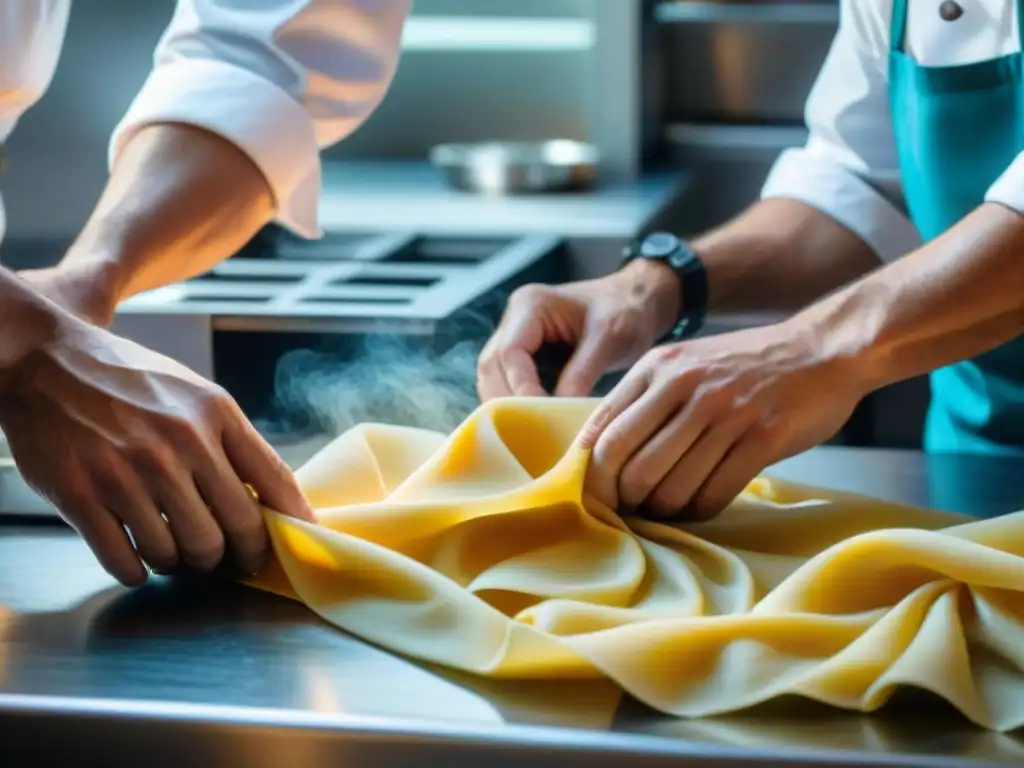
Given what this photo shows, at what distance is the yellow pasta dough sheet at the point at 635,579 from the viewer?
70 cm

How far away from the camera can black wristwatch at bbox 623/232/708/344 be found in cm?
144

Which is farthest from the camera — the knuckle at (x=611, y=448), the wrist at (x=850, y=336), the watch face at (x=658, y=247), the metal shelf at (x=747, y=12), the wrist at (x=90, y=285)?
the metal shelf at (x=747, y=12)

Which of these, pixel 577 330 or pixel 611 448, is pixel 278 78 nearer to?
pixel 577 330

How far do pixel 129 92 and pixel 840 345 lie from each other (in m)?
1.30

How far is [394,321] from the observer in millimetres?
1558

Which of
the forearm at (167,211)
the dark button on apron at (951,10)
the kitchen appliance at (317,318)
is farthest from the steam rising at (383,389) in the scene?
the dark button on apron at (951,10)

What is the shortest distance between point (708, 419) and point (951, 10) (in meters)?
0.58

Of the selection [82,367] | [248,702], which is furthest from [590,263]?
[248,702]

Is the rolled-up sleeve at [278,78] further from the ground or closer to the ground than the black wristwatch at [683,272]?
further from the ground

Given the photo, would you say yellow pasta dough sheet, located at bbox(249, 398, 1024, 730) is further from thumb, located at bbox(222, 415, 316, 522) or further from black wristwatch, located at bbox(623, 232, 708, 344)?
black wristwatch, located at bbox(623, 232, 708, 344)

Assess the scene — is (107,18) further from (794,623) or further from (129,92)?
(794,623)

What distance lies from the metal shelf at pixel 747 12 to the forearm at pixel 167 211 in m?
1.49

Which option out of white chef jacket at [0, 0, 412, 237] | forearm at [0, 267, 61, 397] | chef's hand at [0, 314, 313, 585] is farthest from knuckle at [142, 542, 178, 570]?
white chef jacket at [0, 0, 412, 237]

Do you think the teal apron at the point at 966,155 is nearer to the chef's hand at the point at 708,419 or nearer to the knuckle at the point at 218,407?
the chef's hand at the point at 708,419
